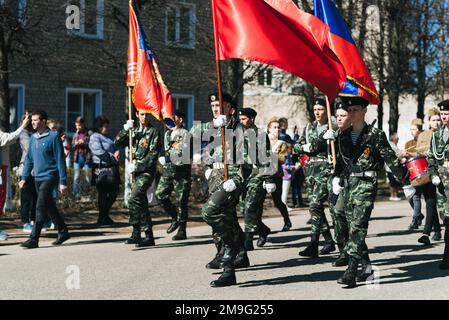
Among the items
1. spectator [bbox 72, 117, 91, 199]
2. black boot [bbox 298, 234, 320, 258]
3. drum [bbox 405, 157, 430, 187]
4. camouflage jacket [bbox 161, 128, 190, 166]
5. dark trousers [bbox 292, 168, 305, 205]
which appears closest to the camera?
black boot [bbox 298, 234, 320, 258]

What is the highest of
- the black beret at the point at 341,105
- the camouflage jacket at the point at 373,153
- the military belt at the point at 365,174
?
the black beret at the point at 341,105

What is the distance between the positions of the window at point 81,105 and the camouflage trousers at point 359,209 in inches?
671

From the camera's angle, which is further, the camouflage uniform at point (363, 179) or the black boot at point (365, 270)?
the black boot at point (365, 270)

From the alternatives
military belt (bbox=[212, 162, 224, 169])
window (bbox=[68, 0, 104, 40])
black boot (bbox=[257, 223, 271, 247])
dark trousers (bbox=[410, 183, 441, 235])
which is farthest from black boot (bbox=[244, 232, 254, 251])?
window (bbox=[68, 0, 104, 40])

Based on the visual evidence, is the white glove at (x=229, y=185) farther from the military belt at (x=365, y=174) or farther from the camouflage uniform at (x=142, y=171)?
the camouflage uniform at (x=142, y=171)

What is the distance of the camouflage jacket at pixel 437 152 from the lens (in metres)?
9.71

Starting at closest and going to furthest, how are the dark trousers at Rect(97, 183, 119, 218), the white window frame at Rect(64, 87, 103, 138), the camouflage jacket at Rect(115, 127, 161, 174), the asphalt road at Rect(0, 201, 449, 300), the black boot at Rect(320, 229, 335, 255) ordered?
the asphalt road at Rect(0, 201, 449, 300)
the black boot at Rect(320, 229, 335, 255)
the camouflage jacket at Rect(115, 127, 161, 174)
the dark trousers at Rect(97, 183, 119, 218)
the white window frame at Rect(64, 87, 103, 138)

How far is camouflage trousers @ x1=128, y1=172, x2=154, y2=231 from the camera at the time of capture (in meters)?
11.3

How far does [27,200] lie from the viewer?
12.9 m

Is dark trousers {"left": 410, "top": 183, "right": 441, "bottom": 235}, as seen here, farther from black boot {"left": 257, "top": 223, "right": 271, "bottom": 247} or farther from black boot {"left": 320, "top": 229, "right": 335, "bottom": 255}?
black boot {"left": 257, "top": 223, "right": 271, "bottom": 247}

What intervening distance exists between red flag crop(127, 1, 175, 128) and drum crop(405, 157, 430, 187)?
12.5 feet

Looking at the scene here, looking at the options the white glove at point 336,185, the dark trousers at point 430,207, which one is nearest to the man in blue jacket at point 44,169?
the white glove at point 336,185

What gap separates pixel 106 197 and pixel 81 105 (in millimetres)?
11106

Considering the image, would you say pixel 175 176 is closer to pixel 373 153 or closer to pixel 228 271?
pixel 228 271
